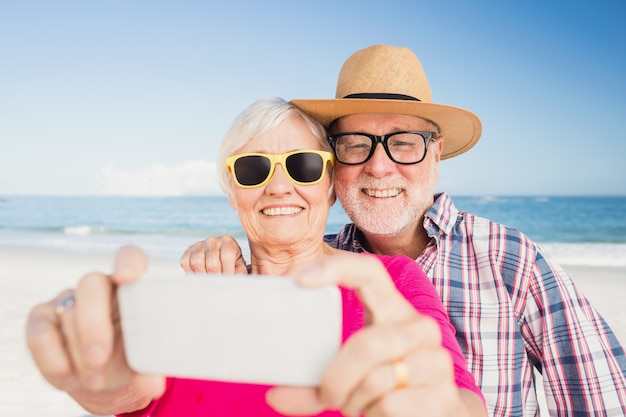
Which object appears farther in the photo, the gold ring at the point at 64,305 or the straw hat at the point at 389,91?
the straw hat at the point at 389,91

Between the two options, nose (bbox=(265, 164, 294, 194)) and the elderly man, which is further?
the elderly man

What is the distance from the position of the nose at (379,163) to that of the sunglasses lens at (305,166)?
1.70 ft

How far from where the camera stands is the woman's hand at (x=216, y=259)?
190 cm

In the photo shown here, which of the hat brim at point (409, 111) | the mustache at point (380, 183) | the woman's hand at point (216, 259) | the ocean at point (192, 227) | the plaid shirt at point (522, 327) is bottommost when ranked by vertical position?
the ocean at point (192, 227)

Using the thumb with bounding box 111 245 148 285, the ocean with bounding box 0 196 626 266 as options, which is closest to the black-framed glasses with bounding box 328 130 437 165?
the thumb with bounding box 111 245 148 285

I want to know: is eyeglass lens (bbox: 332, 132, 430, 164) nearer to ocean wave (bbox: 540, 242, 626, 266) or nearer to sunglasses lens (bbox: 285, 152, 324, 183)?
sunglasses lens (bbox: 285, 152, 324, 183)

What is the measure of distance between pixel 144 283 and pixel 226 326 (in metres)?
0.18

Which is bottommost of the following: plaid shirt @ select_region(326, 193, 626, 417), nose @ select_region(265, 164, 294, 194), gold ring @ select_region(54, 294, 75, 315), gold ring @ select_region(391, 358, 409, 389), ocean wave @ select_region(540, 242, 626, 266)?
ocean wave @ select_region(540, 242, 626, 266)

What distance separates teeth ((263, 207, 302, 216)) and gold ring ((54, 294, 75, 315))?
1058 mm

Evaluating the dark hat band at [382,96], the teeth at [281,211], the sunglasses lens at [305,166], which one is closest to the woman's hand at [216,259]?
the teeth at [281,211]

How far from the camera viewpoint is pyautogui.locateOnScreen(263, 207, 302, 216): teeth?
196 centimetres

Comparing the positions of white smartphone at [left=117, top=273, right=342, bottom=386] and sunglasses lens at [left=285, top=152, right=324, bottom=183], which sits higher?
sunglasses lens at [left=285, top=152, right=324, bottom=183]

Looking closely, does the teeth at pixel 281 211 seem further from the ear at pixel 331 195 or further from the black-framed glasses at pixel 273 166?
the ear at pixel 331 195

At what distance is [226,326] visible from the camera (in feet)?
2.70
